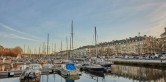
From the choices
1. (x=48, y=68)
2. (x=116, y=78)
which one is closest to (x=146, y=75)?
(x=116, y=78)

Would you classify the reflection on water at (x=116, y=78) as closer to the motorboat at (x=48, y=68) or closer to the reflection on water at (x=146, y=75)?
the reflection on water at (x=146, y=75)

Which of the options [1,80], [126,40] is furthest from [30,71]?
[126,40]

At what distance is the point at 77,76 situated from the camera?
39.5 metres

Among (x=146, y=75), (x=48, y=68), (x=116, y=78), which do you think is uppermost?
(x=48, y=68)

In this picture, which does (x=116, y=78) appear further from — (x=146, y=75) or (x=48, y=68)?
(x=48, y=68)

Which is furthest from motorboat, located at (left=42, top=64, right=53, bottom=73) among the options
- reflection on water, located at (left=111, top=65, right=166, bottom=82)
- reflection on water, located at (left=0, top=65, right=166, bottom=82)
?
reflection on water, located at (left=111, top=65, right=166, bottom=82)

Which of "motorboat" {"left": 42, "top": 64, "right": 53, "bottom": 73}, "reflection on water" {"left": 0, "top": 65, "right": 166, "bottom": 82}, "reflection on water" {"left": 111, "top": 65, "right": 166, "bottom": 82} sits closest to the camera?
"reflection on water" {"left": 111, "top": 65, "right": 166, "bottom": 82}

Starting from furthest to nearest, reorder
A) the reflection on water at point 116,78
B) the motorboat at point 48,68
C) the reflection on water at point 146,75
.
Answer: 1. the motorboat at point 48,68
2. the reflection on water at point 116,78
3. the reflection on water at point 146,75

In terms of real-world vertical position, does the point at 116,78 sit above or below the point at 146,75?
below

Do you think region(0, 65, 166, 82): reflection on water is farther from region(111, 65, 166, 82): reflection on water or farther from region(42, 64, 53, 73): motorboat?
region(42, 64, 53, 73): motorboat

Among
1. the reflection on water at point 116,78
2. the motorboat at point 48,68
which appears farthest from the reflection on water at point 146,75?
the motorboat at point 48,68

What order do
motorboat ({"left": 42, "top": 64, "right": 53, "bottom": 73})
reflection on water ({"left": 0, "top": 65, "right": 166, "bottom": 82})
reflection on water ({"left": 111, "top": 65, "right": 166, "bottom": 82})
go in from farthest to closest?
motorboat ({"left": 42, "top": 64, "right": 53, "bottom": 73}) < reflection on water ({"left": 0, "top": 65, "right": 166, "bottom": 82}) < reflection on water ({"left": 111, "top": 65, "right": 166, "bottom": 82})

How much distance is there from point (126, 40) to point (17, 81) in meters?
146

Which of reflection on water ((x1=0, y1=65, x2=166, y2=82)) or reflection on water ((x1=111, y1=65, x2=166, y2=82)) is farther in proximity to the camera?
reflection on water ((x1=0, y1=65, x2=166, y2=82))
